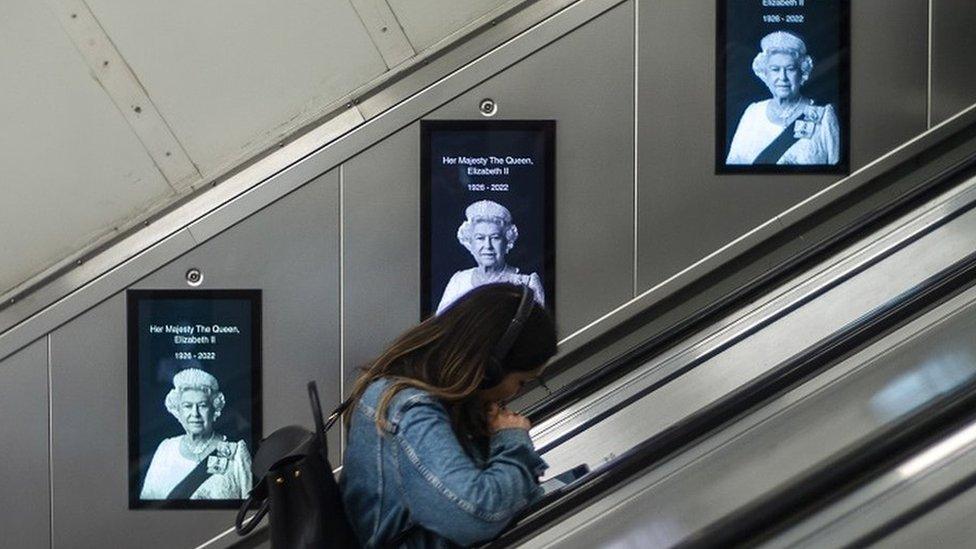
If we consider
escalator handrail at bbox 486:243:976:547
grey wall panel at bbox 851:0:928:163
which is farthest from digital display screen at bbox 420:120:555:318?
escalator handrail at bbox 486:243:976:547

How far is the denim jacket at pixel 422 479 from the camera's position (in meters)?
2.55

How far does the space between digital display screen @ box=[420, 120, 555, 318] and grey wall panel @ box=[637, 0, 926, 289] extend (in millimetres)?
362

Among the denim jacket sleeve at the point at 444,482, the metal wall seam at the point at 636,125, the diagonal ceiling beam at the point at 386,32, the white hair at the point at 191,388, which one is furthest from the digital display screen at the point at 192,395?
the denim jacket sleeve at the point at 444,482

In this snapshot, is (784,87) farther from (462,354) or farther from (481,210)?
(462,354)

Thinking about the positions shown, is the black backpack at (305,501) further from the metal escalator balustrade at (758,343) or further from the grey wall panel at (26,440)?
the grey wall panel at (26,440)

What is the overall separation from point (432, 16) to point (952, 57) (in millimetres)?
1856

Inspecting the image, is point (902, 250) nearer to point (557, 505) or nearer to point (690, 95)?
point (690, 95)

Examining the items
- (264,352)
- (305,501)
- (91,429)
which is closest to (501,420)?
(305,501)

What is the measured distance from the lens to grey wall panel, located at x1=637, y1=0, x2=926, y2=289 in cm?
532

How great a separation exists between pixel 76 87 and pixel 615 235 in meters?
2.01

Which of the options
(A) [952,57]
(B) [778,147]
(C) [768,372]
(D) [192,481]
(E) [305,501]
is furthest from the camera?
(D) [192,481]

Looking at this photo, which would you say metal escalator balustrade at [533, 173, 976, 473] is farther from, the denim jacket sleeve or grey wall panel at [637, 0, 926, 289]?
the denim jacket sleeve

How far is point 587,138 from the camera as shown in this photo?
211 inches

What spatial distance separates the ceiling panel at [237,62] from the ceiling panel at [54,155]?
18cm
